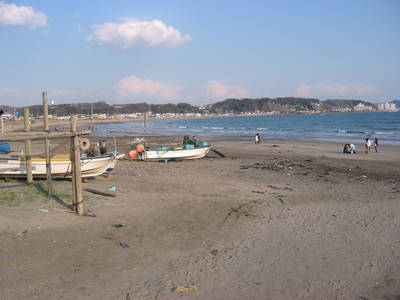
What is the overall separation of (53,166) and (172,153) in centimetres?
930

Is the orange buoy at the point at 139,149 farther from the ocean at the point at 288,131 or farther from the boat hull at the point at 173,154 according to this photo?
the ocean at the point at 288,131

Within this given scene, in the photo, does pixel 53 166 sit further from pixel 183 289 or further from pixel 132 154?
pixel 183 289

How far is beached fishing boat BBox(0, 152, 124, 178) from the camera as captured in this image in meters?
12.4

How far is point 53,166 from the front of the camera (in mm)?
12789

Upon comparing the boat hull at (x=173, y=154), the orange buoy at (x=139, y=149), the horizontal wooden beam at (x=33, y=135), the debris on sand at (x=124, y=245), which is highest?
the horizontal wooden beam at (x=33, y=135)

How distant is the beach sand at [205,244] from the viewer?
18.9 ft

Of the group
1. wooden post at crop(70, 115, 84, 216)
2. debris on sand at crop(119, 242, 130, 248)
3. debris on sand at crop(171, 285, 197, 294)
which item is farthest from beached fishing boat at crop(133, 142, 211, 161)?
debris on sand at crop(171, 285, 197, 294)

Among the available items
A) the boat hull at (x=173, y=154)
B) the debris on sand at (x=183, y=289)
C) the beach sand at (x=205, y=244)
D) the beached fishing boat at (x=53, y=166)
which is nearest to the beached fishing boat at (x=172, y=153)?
the boat hull at (x=173, y=154)

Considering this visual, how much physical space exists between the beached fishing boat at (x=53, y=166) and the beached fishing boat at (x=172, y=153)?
22.7 ft

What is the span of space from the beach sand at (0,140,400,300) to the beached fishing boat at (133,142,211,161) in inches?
285

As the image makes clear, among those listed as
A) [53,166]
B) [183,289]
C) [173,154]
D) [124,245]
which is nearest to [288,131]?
[173,154]

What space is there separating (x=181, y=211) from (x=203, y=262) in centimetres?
339

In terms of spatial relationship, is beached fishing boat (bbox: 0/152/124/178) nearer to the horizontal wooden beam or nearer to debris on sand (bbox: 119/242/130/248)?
the horizontal wooden beam

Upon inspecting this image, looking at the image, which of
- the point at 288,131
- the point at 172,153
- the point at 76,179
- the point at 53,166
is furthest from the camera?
the point at 288,131
